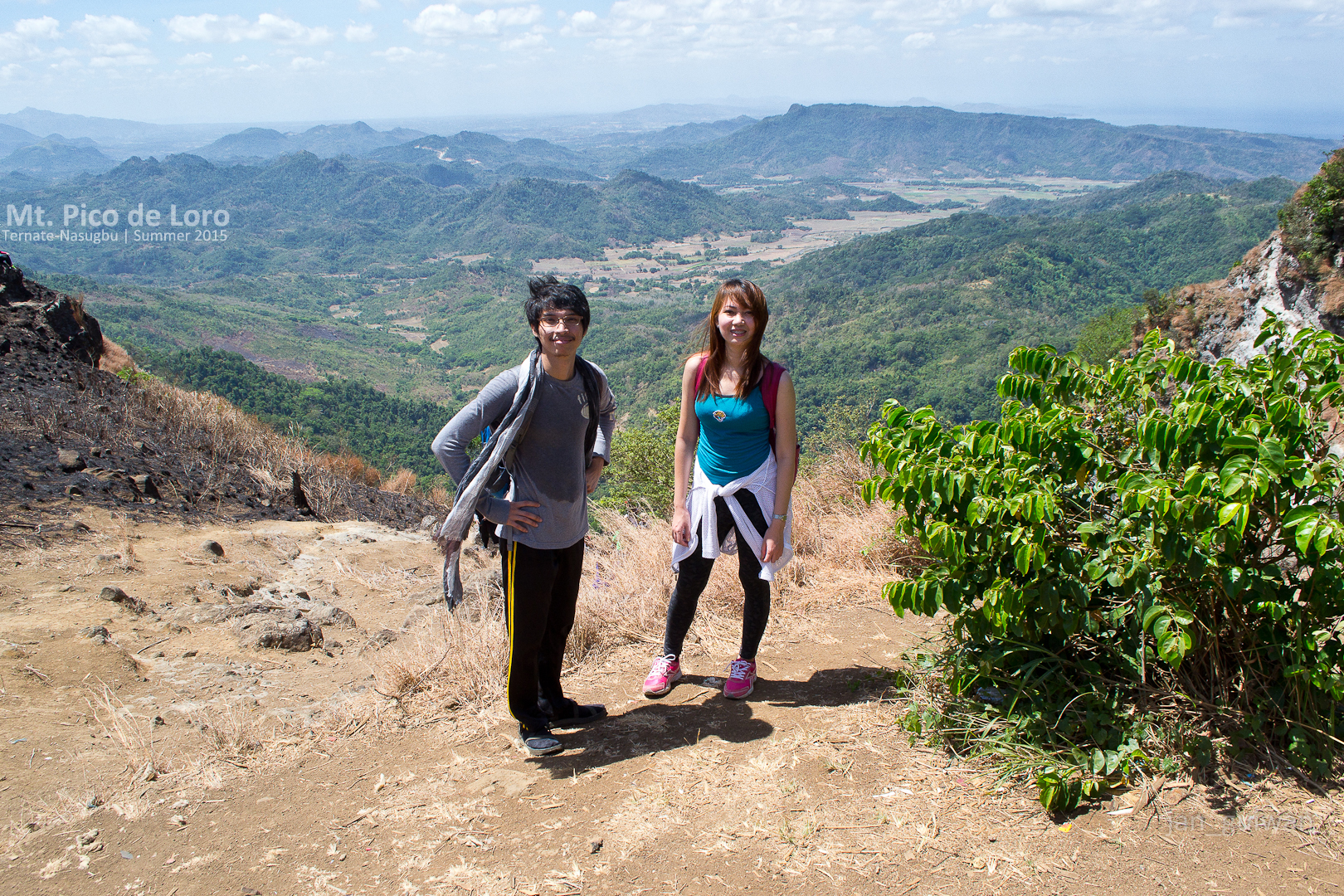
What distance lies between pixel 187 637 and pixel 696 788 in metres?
3.11

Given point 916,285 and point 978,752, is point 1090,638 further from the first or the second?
point 916,285

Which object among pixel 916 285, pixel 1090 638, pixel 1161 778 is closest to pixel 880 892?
pixel 1161 778

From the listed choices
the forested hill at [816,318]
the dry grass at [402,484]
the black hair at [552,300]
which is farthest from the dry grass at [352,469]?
the forested hill at [816,318]

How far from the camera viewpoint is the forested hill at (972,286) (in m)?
55.4

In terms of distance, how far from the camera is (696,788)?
2.24 meters

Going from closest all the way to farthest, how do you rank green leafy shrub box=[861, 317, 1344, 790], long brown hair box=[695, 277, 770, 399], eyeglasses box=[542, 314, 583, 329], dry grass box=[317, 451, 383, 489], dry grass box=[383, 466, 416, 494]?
green leafy shrub box=[861, 317, 1344, 790] → eyeglasses box=[542, 314, 583, 329] → long brown hair box=[695, 277, 770, 399] → dry grass box=[317, 451, 383, 489] → dry grass box=[383, 466, 416, 494]

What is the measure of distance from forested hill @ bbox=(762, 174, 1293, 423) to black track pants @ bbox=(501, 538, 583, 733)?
37.2 m

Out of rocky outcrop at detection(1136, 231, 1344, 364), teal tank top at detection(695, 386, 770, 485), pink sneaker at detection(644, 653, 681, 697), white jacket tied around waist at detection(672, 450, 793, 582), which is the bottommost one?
pink sneaker at detection(644, 653, 681, 697)

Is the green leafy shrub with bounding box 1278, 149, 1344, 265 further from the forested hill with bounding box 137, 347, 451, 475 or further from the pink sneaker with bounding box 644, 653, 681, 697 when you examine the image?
the forested hill with bounding box 137, 347, 451, 475

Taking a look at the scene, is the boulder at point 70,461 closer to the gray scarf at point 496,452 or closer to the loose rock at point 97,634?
the loose rock at point 97,634

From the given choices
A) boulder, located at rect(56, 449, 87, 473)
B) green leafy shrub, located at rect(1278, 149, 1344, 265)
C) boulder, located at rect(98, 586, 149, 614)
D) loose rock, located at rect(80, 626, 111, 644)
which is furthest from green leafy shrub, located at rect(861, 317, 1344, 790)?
green leafy shrub, located at rect(1278, 149, 1344, 265)

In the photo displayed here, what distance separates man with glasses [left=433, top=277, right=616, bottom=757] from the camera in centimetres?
224

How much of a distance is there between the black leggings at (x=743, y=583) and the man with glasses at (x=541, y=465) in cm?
40

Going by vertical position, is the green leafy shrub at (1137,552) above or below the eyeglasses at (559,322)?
below
